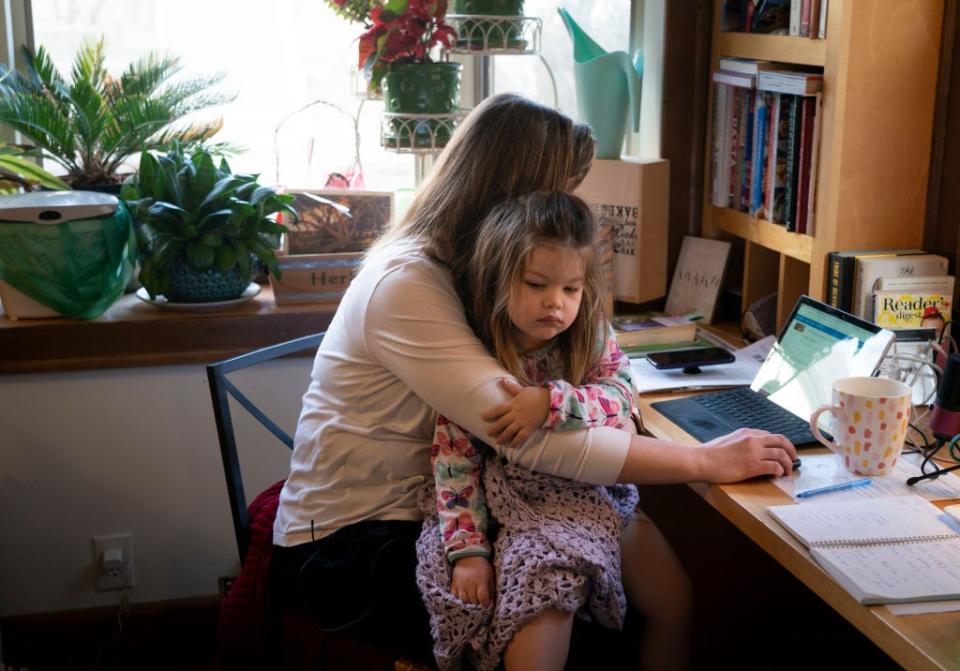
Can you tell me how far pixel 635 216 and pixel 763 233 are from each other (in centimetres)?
32

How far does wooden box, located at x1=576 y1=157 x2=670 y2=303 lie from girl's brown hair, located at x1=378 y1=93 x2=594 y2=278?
744mm

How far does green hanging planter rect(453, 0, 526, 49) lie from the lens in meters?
2.30

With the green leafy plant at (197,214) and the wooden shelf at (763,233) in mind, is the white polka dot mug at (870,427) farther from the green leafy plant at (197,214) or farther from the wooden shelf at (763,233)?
the green leafy plant at (197,214)

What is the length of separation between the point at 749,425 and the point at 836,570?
1.70ft

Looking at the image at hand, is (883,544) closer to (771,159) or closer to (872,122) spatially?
(872,122)

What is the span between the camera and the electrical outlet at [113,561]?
2420mm

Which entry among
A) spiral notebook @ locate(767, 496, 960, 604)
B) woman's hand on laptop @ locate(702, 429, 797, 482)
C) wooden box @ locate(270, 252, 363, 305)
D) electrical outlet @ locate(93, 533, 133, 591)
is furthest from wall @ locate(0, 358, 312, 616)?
spiral notebook @ locate(767, 496, 960, 604)

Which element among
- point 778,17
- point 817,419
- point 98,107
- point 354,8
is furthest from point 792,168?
point 98,107

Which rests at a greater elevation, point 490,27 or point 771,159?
point 490,27

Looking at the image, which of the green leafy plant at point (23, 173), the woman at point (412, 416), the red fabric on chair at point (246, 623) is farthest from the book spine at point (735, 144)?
the green leafy plant at point (23, 173)

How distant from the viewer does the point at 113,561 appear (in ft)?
7.93

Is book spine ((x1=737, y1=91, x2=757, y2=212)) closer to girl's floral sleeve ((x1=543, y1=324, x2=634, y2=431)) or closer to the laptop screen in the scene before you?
the laptop screen

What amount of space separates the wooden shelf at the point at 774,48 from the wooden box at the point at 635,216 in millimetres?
286

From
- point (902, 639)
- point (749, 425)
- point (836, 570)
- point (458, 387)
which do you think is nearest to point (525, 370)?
point (458, 387)
